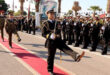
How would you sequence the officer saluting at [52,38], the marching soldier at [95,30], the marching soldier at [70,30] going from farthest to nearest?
the marching soldier at [70,30] < the marching soldier at [95,30] < the officer saluting at [52,38]

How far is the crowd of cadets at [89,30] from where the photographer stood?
880 centimetres

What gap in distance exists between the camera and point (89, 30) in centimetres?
1017

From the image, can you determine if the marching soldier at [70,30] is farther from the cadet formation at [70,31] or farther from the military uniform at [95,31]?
the military uniform at [95,31]

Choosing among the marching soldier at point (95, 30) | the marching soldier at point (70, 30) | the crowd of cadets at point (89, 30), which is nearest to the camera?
the crowd of cadets at point (89, 30)

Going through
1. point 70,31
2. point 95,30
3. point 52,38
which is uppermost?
point 52,38

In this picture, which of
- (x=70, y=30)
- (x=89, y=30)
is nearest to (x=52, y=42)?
(x=89, y=30)

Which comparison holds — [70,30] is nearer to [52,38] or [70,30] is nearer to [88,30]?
[88,30]

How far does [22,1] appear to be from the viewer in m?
43.3

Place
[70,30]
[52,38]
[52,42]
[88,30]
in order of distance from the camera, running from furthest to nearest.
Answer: [70,30]
[88,30]
[52,42]
[52,38]

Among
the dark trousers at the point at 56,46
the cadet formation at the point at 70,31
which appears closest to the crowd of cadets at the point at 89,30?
the cadet formation at the point at 70,31

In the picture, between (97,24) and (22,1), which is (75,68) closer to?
(97,24)

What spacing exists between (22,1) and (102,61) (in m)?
37.9

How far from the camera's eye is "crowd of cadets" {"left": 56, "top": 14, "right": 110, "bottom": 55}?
346 inches

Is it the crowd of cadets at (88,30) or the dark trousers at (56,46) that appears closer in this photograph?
the dark trousers at (56,46)
